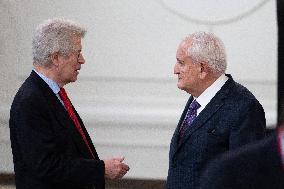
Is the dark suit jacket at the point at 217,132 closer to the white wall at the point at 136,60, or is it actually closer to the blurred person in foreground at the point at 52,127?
the blurred person in foreground at the point at 52,127

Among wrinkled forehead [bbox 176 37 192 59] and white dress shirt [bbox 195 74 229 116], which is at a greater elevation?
wrinkled forehead [bbox 176 37 192 59]

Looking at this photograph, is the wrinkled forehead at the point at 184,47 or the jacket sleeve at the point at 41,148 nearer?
the jacket sleeve at the point at 41,148

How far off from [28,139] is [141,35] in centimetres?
225

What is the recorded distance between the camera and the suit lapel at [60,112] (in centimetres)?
192

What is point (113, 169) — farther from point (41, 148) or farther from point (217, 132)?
point (217, 132)

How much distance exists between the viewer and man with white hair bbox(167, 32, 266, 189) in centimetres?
186

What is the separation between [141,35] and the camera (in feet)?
13.1

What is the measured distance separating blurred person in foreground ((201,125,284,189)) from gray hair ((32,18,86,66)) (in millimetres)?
1468

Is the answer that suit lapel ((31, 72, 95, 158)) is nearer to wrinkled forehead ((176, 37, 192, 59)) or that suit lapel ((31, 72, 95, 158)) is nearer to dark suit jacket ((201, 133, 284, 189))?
wrinkled forehead ((176, 37, 192, 59))

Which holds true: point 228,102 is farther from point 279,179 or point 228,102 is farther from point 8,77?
point 8,77

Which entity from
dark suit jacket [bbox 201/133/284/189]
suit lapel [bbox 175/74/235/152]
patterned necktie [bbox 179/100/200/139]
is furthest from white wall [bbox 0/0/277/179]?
dark suit jacket [bbox 201/133/284/189]

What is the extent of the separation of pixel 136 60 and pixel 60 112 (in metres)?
2.12

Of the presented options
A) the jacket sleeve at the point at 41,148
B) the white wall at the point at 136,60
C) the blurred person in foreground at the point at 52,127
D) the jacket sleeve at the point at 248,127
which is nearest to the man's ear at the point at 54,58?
the blurred person in foreground at the point at 52,127

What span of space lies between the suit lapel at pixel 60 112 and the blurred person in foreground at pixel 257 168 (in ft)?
4.56
